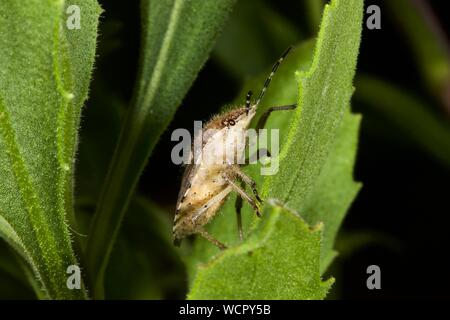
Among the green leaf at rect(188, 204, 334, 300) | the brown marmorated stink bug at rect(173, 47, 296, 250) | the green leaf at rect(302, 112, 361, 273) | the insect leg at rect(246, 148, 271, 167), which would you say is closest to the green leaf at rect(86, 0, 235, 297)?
the brown marmorated stink bug at rect(173, 47, 296, 250)

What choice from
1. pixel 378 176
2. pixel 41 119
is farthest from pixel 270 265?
pixel 378 176

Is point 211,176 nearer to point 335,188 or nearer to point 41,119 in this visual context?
point 335,188

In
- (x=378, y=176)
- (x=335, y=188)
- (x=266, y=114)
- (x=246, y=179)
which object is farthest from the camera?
(x=378, y=176)

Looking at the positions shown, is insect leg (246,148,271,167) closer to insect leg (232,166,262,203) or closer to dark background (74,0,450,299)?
insect leg (232,166,262,203)

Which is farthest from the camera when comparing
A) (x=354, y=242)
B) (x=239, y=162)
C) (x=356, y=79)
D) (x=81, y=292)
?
(x=356, y=79)
